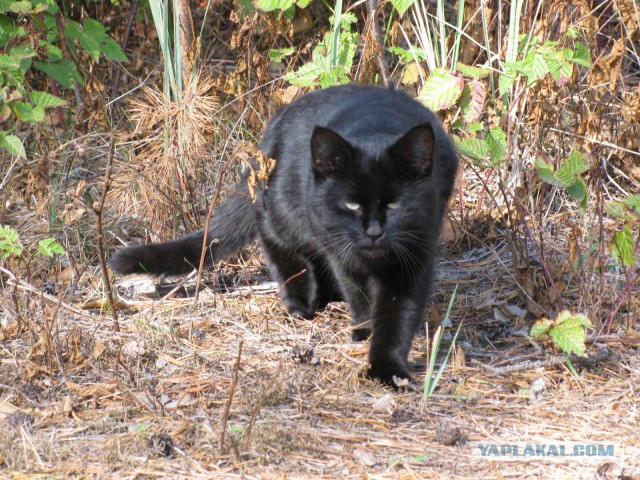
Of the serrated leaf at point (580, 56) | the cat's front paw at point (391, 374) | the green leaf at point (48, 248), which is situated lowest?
the cat's front paw at point (391, 374)

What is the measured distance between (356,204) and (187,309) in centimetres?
103

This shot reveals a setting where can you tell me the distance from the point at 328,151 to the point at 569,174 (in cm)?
90

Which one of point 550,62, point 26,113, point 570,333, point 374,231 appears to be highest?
point 550,62

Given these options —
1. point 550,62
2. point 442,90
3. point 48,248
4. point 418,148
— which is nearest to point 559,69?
point 550,62

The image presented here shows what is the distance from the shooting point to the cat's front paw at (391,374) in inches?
113

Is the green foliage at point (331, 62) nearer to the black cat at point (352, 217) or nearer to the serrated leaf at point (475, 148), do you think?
the black cat at point (352, 217)

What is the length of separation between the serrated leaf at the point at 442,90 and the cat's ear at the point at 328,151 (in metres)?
0.80

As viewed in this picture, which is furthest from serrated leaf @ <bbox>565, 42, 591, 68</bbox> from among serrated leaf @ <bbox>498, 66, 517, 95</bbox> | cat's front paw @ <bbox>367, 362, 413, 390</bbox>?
cat's front paw @ <bbox>367, 362, 413, 390</bbox>

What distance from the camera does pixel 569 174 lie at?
9.81 feet

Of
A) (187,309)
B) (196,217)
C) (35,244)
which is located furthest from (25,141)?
(187,309)

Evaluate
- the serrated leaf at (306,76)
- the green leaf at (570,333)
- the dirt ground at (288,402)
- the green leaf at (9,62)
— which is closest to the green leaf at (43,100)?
the green leaf at (9,62)

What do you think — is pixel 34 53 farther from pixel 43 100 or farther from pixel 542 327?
pixel 542 327

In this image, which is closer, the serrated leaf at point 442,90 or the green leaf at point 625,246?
the green leaf at point 625,246

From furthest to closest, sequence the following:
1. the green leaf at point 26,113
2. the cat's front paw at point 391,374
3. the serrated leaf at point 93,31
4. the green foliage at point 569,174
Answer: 1. the serrated leaf at point 93,31
2. the green leaf at point 26,113
3. the green foliage at point 569,174
4. the cat's front paw at point 391,374
